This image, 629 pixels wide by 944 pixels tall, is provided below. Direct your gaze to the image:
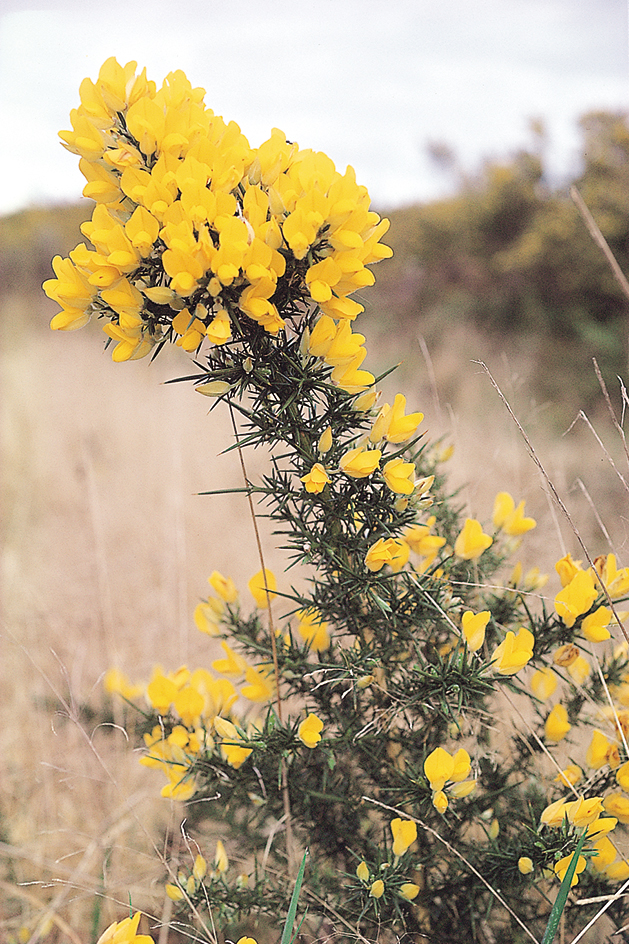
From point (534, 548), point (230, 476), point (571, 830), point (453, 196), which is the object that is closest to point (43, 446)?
point (230, 476)

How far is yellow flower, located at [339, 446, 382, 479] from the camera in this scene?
681 millimetres

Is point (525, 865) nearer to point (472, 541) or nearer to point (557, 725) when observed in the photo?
point (557, 725)

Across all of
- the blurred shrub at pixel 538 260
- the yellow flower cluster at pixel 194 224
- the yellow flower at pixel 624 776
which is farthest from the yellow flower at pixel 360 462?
the blurred shrub at pixel 538 260

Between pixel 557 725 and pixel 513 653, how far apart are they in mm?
189

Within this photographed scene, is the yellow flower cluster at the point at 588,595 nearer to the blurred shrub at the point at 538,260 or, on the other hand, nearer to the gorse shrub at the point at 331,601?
the gorse shrub at the point at 331,601

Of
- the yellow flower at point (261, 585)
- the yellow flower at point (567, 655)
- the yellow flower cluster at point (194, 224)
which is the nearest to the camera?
the yellow flower cluster at point (194, 224)

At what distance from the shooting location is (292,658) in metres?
0.90

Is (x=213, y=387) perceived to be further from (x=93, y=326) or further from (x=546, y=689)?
(x=93, y=326)

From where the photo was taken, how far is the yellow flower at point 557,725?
2.83 ft

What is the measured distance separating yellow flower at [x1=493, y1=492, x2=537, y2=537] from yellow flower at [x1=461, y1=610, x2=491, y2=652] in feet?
0.87

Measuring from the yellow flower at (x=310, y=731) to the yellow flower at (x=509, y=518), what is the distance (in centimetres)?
40

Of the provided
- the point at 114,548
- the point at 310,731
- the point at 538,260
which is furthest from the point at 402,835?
the point at 538,260

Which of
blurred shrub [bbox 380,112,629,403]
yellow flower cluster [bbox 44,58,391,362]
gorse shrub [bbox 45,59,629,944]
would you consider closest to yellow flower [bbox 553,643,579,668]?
gorse shrub [bbox 45,59,629,944]

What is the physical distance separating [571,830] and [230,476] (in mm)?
2708
